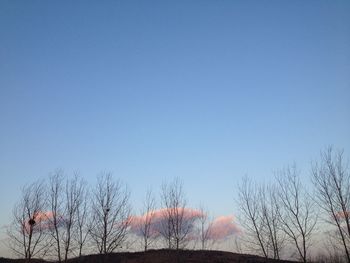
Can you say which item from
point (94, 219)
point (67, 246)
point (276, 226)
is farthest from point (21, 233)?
point (276, 226)

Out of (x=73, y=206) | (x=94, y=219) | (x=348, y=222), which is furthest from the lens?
(x=73, y=206)

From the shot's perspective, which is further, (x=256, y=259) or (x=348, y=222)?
(x=256, y=259)

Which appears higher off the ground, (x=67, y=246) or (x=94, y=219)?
(x=94, y=219)

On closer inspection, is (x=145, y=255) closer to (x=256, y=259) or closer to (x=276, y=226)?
(x=256, y=259)

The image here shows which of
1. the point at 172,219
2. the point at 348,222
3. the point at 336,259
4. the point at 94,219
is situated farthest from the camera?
the point at 336,259

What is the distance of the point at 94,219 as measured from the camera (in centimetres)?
2314

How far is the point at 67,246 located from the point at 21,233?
307cm

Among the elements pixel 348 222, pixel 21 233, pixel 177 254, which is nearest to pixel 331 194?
pixel 348 222

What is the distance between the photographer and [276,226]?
85.4ft

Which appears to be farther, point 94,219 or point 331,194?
point 94,219

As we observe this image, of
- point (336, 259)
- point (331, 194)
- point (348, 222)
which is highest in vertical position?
point (331, 194)

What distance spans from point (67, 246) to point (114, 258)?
7.61 m

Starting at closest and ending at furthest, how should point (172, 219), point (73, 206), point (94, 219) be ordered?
point (94, 219), point (73, 206), point (172, 219)

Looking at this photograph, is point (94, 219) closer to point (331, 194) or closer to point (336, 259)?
point (331, 194)
